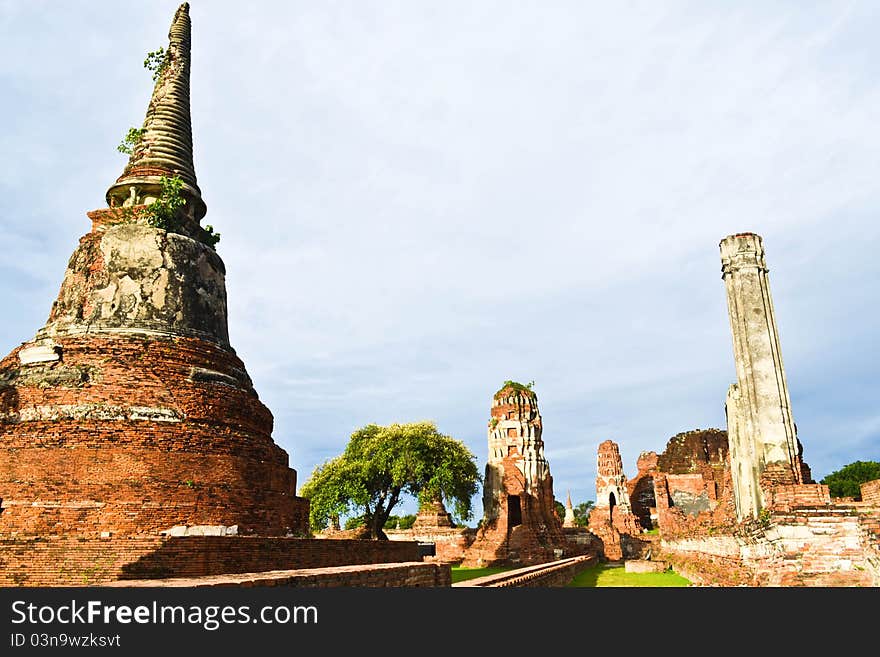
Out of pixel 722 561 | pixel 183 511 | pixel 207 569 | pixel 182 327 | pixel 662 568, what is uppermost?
pixel 182 327

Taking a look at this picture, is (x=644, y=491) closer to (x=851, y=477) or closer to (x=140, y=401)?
(x=851, y=477)

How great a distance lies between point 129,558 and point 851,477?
186 ft

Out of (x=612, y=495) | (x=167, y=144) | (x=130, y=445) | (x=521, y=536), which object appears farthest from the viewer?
(x=612, y=495)

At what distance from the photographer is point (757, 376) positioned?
11055 mm

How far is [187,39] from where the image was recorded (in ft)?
54.1

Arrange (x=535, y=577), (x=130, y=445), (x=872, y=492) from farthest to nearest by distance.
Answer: (x=535, y=577) → (x=130, y=445) → (x=872, y=492)

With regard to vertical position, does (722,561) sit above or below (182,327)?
below

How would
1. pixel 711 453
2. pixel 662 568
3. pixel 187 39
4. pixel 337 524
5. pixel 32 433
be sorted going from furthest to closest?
pixel 711 453
pixel 337 524
pixel 662 568
pixel 187 39
pixel 32 433

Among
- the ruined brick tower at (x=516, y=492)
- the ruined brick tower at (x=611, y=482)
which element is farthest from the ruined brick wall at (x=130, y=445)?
the ruined brick tower at (x=611, y=482)

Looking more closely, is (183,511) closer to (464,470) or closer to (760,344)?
(760,344)

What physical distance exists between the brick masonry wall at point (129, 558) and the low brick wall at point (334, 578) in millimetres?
1451

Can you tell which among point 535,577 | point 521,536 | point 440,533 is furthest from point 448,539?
point 535,577

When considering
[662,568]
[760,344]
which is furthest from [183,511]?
[662,568]

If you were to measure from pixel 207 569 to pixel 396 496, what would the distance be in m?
21.1
